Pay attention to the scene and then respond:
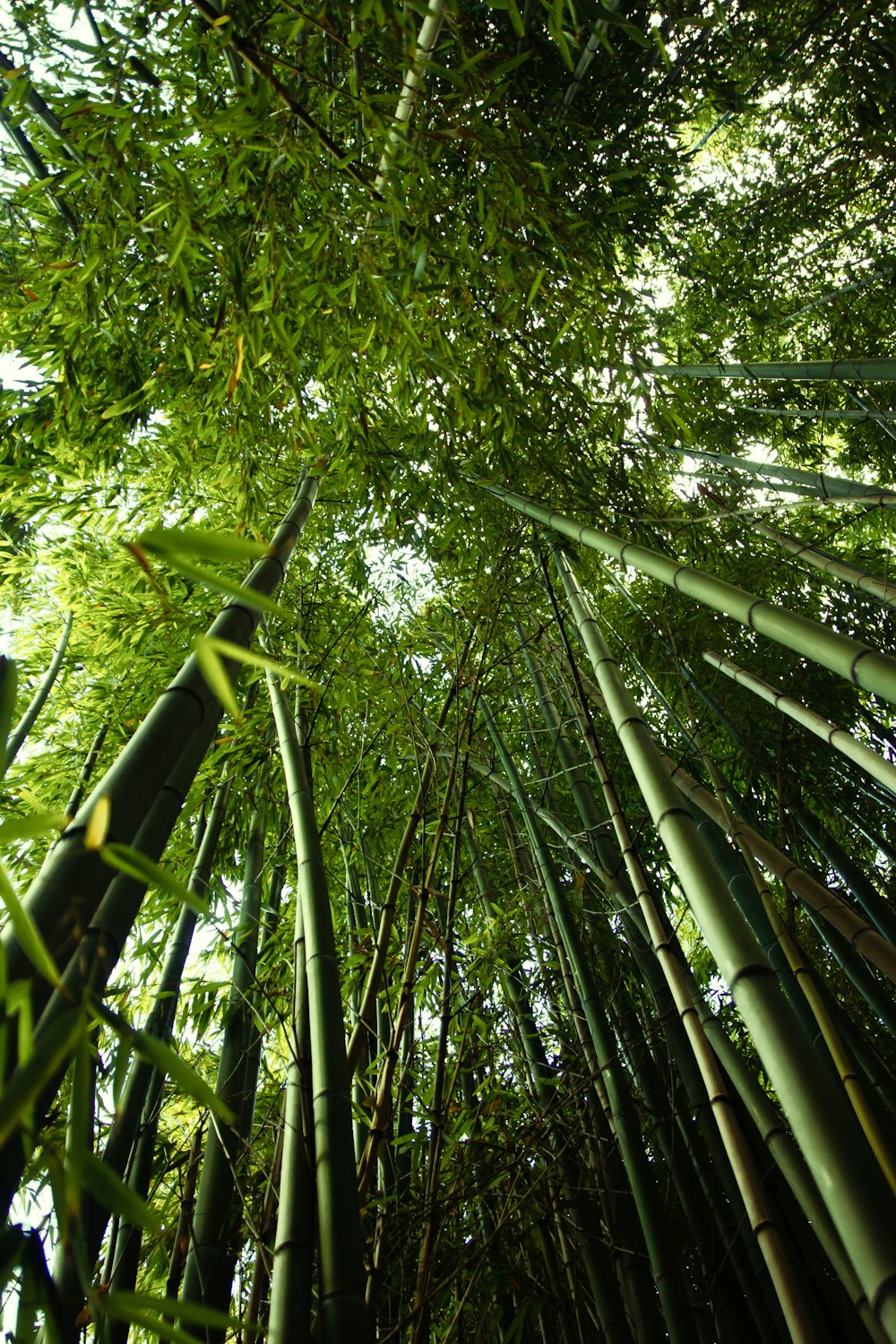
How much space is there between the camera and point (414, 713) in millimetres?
2463

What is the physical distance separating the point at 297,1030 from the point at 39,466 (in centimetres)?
233

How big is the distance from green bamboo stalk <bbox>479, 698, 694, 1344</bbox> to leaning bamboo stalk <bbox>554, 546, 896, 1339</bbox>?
674mm

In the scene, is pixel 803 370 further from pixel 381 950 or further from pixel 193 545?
pixel 193 545

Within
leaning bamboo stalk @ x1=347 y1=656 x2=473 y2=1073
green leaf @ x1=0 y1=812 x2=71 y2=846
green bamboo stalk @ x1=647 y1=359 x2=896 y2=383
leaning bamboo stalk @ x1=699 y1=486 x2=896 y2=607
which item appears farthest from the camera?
green bamboo stalk @ x1=647 y1=359 x2=896 y2=383

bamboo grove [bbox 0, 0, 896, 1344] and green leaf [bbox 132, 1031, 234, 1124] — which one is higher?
bamboo grove [bbox 0, 0, 896, 1344]

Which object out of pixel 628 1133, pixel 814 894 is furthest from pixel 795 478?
pixel 628 1133

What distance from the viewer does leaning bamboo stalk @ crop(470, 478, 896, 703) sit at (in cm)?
116

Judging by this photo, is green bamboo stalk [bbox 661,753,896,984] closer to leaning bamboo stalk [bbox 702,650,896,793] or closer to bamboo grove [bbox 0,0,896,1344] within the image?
bamboo grove [bbox 0,0,896,1344]

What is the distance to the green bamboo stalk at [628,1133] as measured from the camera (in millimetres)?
1454

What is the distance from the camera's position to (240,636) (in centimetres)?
124

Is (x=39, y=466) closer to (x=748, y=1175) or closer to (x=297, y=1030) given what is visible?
(x=297, y=1030)

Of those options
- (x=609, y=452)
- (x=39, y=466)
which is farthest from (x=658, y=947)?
(x=39, y=466)

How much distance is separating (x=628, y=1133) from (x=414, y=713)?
48.1 inches

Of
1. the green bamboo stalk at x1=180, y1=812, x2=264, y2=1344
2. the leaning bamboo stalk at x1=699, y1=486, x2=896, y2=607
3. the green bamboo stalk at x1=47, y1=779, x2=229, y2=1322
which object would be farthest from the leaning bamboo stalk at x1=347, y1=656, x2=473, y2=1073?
the leaning bamboo stalk at x1=699, y1=486, x2=896, y2=607
